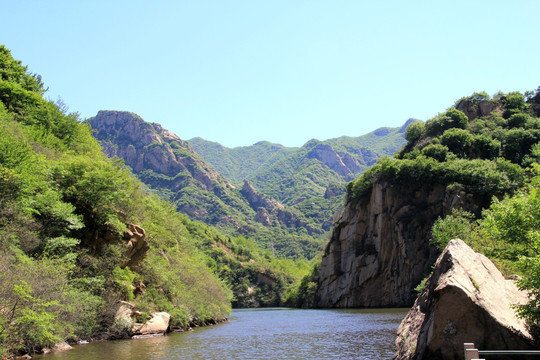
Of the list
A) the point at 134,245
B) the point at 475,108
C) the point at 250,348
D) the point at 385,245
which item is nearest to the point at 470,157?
the point at 475,108

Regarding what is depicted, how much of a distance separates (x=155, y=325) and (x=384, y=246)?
53603mm

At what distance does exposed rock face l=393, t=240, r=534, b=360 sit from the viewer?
14125 mm

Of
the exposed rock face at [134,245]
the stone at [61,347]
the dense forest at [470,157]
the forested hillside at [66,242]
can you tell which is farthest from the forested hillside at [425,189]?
the stone at [61,347]

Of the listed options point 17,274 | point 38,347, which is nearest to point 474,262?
point 17,274

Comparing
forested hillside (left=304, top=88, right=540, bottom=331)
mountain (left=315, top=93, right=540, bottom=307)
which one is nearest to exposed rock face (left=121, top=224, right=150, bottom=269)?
forested hillside (left=304, top=88, right=540, bottom=331)

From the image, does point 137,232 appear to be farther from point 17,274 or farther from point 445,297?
point 445,297

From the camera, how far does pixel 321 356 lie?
888 inches

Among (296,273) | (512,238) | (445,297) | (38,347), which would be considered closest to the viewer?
(445,297)

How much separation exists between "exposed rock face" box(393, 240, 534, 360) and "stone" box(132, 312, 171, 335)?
2499 cm

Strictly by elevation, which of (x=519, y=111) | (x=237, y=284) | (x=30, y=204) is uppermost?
(x=519, y=111)

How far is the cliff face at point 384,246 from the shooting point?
74.9m

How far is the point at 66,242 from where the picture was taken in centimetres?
2841

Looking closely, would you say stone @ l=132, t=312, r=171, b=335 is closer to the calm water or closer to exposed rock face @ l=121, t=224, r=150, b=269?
the calm water

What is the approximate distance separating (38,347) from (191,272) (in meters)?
31.0
